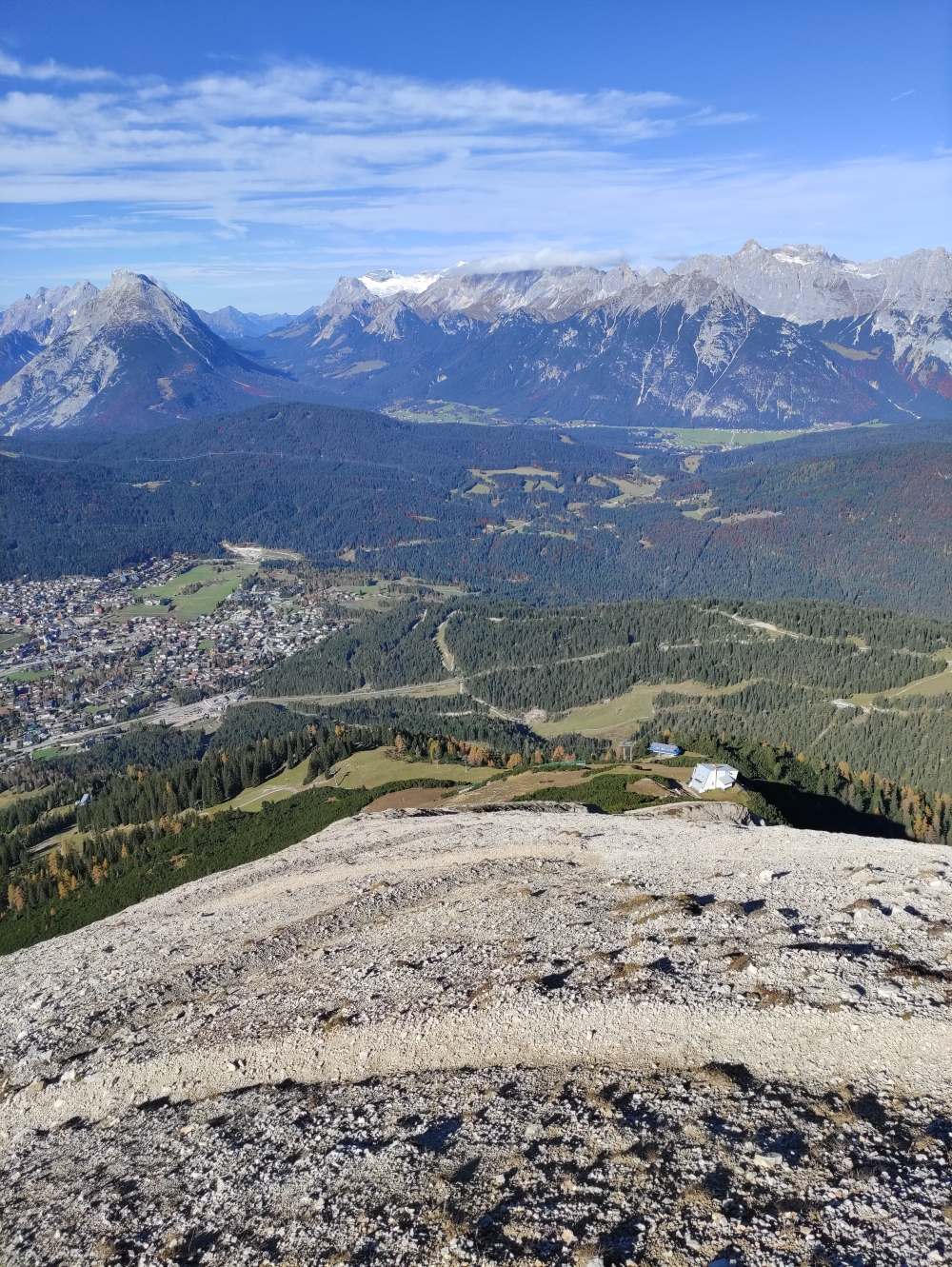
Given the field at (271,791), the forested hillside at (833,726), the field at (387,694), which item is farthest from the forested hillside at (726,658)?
the field at (271,791)

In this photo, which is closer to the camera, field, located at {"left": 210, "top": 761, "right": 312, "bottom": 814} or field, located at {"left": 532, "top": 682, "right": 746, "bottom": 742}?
field, located at {"left": 210, "top": 761, "right": 312, "bottom": 814}

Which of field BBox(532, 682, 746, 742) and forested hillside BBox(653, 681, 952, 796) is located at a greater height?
forested hillside BBox(653, 681, 952, 796)

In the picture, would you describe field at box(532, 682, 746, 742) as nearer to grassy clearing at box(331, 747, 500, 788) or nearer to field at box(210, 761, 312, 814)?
field at box(210, 761, 312, 814)

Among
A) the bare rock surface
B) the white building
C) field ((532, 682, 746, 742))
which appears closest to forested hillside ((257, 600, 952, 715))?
field ((532, 682, 746, 742))

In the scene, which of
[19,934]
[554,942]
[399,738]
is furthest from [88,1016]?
[399,738]

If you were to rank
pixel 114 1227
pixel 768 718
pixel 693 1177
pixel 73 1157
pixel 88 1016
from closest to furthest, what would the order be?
1. pixel 693 1177
2. pixel 114 1227
3. pixel 73 1157
4. pixel 88 1016
5. pixel 768 718

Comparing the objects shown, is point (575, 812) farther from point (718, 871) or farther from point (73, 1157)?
point (73, 1157)

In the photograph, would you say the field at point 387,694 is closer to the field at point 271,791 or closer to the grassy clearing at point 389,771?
the field at point 271,791
